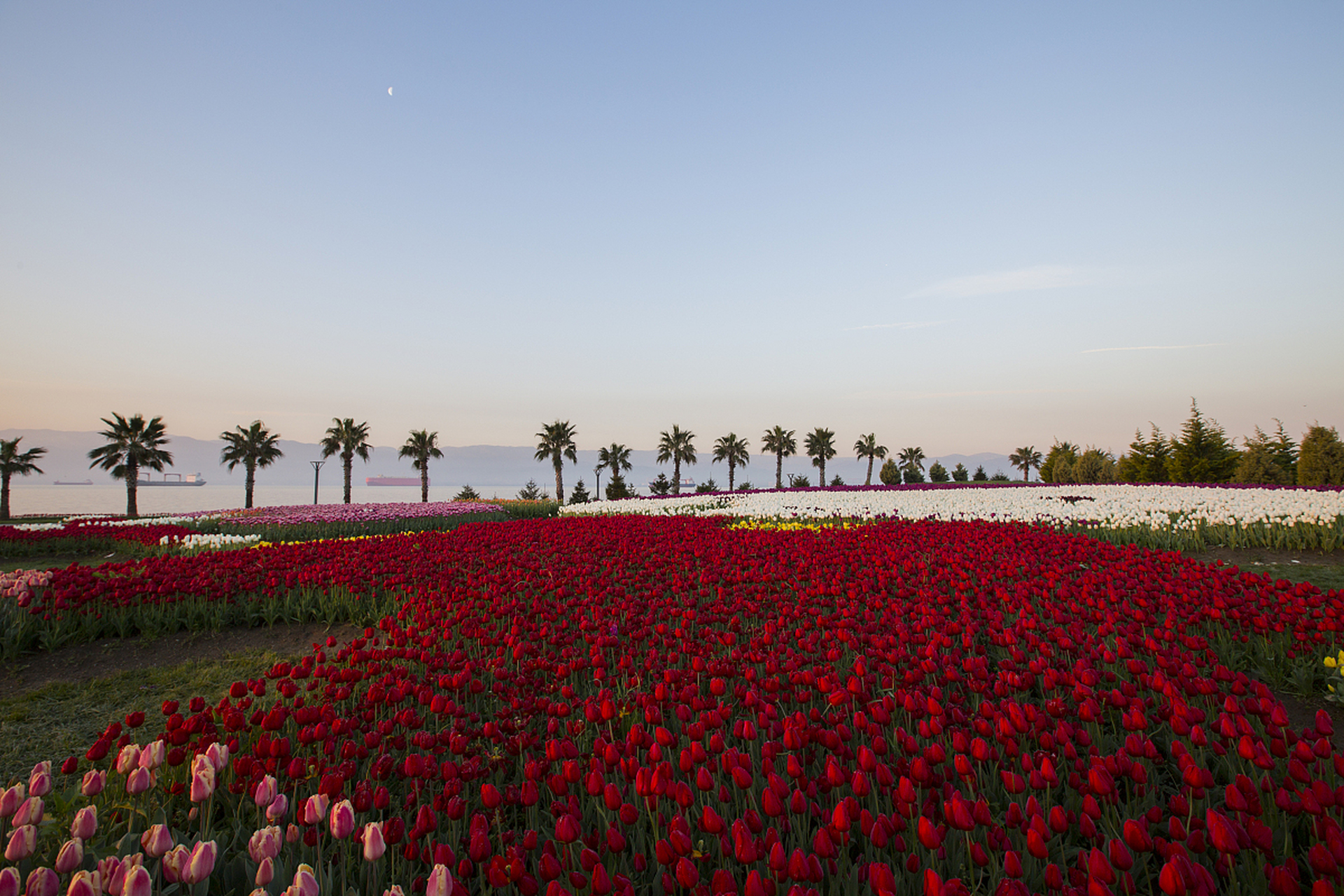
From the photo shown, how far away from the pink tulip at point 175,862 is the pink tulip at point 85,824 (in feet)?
1.40

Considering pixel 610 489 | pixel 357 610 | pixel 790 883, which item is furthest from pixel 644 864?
pixel 610 489

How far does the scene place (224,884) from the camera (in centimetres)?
305

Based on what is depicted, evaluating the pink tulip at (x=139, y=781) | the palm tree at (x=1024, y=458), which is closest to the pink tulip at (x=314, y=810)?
the pink tulip at (x=139, y=781)

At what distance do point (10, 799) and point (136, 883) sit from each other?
1.23 metres

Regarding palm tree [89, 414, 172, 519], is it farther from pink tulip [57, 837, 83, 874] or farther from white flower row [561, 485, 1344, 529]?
pink tulip [57, 837, 83, 874]

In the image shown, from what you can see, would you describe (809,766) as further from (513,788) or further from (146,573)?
(146,573)

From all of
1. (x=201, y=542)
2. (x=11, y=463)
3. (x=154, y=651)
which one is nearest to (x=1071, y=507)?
(x=154, y=651)

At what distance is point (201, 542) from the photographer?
16.0 meters

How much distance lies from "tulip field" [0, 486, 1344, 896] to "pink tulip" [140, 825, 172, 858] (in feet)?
0.04

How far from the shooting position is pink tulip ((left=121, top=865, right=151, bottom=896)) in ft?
7.47

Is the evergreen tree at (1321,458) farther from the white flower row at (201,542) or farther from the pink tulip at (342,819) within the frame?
the white flower row at (201,542)

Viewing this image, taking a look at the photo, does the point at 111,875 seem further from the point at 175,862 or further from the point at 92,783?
the point at 92,783

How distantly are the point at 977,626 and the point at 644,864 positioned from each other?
4.30 metres

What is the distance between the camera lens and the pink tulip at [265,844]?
254 centimetres
